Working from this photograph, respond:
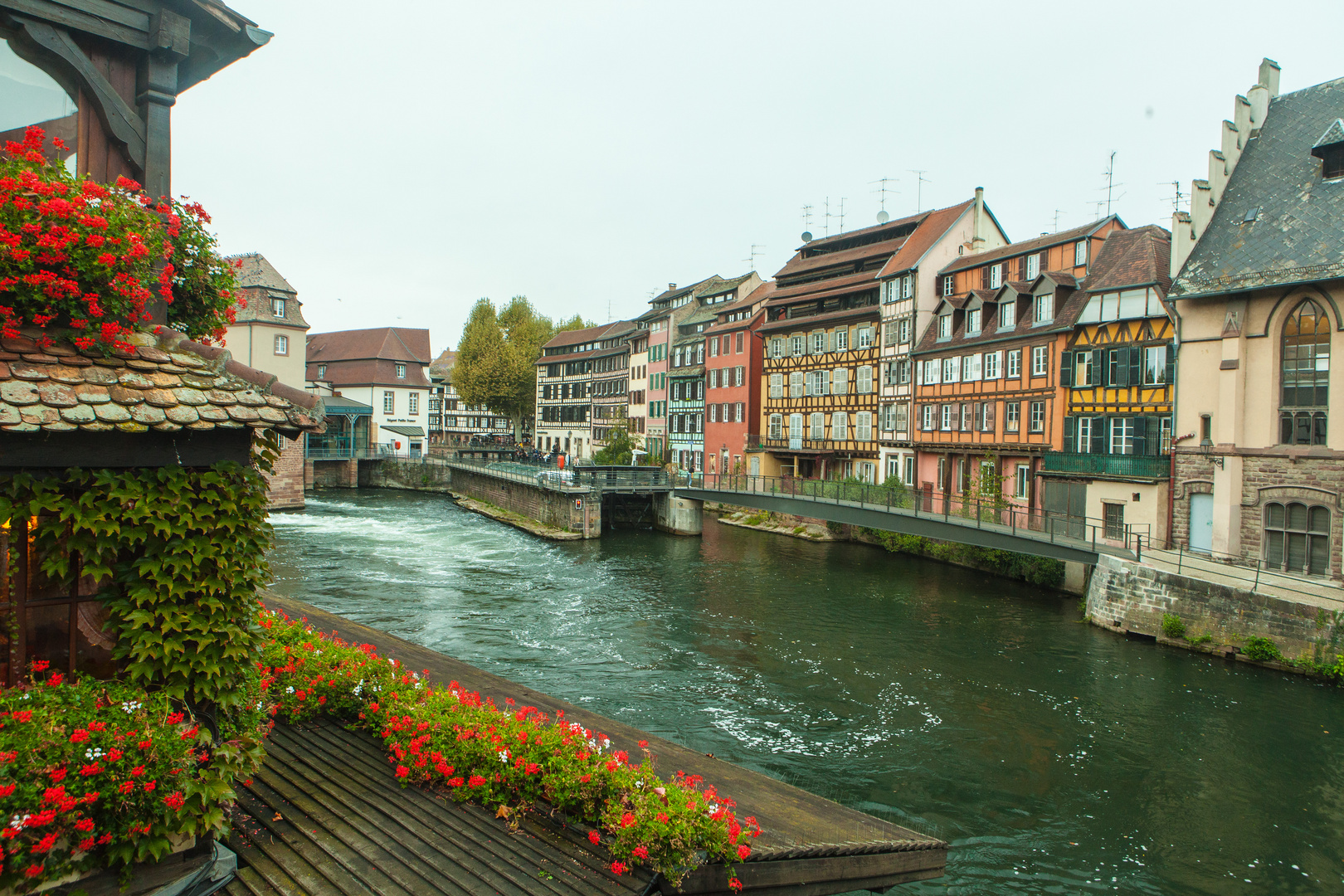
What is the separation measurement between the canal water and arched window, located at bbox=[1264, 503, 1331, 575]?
454 centimetres

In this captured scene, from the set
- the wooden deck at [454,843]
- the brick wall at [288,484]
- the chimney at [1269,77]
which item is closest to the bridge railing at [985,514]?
the chimney at [1269,77]

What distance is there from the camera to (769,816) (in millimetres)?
7199

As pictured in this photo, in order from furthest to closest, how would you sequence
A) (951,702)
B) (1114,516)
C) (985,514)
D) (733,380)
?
(733,380), (1114,516), (985,514), (951,702)

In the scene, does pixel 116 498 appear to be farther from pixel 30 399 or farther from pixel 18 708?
pixel 18 708

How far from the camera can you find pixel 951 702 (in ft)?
50.7

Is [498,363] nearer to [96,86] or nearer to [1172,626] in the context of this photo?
[1172,626]

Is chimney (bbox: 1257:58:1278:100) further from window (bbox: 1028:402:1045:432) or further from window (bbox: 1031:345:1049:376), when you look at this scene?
window (bbox: 1028:402:1045:432)

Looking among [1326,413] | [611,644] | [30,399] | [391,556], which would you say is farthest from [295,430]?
[391,556]

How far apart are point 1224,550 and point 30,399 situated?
81.8 feet

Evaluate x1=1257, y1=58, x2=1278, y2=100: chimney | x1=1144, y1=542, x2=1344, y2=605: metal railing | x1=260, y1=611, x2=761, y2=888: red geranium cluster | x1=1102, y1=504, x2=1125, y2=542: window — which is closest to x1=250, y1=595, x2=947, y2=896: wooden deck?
x1=260, y1=611, x2=761, y2=888: red geranium cluster

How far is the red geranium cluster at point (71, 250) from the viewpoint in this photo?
431 centimetres

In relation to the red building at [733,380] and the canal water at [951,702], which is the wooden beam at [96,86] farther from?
the red building at [733,380]

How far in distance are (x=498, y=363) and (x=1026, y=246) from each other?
164 ft

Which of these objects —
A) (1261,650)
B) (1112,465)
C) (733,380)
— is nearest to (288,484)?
(733,380)
